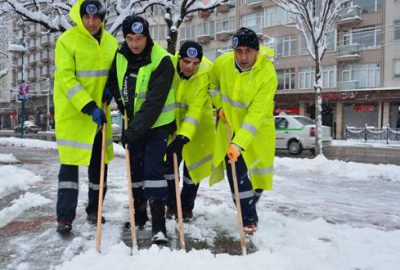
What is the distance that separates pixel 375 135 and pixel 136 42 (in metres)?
26.3

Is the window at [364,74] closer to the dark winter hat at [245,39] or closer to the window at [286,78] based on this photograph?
the window at [286,78]

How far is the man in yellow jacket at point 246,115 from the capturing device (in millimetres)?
4152

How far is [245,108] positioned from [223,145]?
46 centimetres

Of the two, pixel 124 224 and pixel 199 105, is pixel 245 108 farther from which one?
pixel 124 224

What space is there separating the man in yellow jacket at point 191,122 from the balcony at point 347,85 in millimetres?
31753

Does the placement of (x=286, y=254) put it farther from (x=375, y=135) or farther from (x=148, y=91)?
(x=375, y=135)

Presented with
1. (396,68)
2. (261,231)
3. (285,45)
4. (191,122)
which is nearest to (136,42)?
(191,122)

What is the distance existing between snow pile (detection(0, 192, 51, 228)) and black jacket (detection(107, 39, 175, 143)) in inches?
72.9

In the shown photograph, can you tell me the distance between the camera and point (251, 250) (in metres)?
3.81

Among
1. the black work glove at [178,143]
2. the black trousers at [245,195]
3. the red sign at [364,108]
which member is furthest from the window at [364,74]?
the black work glove at [178,143]

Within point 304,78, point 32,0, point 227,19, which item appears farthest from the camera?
point 227,19

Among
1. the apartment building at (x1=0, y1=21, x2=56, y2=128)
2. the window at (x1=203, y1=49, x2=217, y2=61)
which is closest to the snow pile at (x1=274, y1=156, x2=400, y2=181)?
the window at (x1=203, y1=49, x2=217, y2=61)

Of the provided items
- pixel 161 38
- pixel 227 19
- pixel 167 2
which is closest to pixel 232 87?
pixel 167 2

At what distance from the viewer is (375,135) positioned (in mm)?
27656
